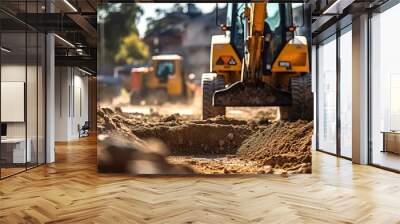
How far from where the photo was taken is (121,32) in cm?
661

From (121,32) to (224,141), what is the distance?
227cm

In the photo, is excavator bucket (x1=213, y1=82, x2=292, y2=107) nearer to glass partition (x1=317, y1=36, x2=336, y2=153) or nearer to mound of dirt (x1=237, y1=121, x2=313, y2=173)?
mound of dirt (x1=237, y1=121, x2=313, y2=173)

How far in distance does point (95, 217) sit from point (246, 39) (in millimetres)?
3440

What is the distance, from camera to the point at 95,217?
403 centimetres

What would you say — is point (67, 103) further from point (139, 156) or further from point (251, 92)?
point (251, 92)

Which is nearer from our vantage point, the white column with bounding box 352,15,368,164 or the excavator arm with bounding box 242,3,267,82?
the excavator arm with bounding box 242,3,267,82

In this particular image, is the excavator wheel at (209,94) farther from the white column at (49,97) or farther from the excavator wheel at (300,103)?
the white column at (49,97)

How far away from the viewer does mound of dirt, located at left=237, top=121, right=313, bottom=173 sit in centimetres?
659

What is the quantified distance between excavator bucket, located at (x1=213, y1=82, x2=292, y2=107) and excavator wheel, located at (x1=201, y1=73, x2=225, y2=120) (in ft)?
0.24

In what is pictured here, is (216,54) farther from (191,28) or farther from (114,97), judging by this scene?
(114,97)

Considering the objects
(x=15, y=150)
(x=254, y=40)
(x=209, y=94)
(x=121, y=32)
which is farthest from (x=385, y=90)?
(x=15, y=150)

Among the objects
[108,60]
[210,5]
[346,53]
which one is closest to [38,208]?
[108,60]

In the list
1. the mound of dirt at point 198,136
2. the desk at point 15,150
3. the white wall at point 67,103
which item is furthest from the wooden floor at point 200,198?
the white wall at point 67,103

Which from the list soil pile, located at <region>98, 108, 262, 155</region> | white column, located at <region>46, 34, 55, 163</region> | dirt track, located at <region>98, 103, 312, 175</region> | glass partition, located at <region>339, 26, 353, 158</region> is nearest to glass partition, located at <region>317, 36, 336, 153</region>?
glass partition, located at <region>339, 26, 353, 158</region>
